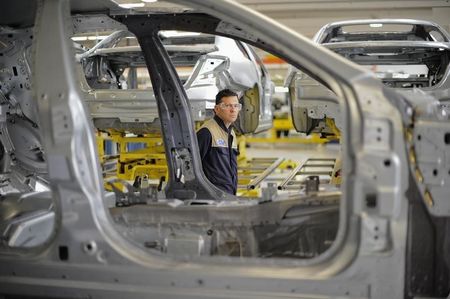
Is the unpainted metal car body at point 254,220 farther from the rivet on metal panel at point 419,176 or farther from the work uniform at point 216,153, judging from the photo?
the work uniform at point 216,153

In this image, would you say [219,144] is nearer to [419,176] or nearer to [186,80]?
[186,80]

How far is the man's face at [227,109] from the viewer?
14.8ft

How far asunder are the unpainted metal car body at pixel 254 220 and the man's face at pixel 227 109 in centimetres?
175

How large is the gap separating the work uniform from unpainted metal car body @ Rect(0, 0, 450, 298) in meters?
1.61

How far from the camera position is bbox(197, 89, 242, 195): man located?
4500 millimetres

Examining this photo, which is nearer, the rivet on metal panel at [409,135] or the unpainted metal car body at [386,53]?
the rivet on metal panel at [409,135]

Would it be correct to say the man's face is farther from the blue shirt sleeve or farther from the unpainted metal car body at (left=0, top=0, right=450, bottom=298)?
the unpainted metal car body at (left=0, top=0, right=450, bottom=298)

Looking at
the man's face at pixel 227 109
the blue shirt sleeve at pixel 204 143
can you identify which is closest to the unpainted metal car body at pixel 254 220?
the blue shirt sleeve at pixel 204 143

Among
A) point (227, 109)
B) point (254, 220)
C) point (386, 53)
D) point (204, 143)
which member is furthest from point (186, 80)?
point (254, 220)

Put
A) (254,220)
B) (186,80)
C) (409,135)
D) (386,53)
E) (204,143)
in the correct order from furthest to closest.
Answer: (386,53), (186,80), (204,143), (254,220), (409,135)

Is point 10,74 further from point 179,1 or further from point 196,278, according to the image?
point 196,278

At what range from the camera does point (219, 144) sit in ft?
14.8

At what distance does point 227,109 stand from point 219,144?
312 mm

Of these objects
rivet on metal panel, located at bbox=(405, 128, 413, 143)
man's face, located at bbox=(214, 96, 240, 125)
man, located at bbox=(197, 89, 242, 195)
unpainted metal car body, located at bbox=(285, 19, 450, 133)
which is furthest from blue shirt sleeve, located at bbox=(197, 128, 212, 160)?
rivet on metal panel, located at bbox=(405, 128, 413, 143)
